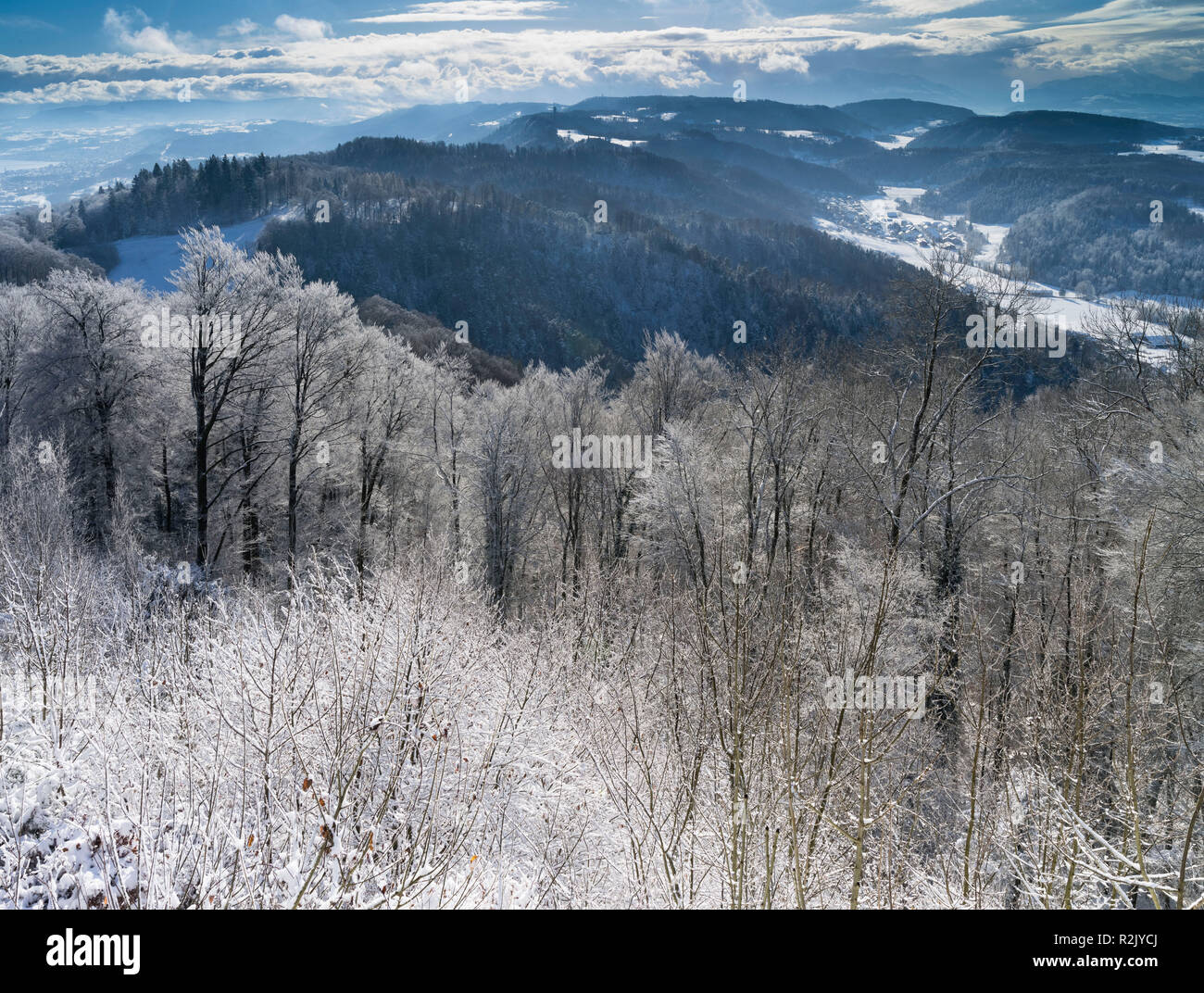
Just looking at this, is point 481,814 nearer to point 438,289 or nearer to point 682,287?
point 438,289

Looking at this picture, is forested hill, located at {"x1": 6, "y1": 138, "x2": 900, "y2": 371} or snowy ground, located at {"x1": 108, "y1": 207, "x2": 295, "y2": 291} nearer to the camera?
snowy ground, located at {"x1": 108, "y1": 207, "x2": 295, "y2": 291}

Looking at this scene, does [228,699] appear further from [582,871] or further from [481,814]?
[582,871]

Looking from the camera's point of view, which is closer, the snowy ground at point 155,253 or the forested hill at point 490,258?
the snowy ground at point 155,253

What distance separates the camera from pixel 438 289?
121m

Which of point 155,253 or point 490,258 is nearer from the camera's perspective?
point 155,253

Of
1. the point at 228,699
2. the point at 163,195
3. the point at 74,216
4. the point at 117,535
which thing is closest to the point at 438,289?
the point at 163,195

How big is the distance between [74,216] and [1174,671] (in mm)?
147774

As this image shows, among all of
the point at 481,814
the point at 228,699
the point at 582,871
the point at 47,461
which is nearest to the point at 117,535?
the point at 47,461

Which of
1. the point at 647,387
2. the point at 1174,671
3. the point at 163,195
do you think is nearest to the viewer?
the point at 1174,671

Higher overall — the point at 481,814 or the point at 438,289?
the point at 438,289

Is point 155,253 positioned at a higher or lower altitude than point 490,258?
lower
